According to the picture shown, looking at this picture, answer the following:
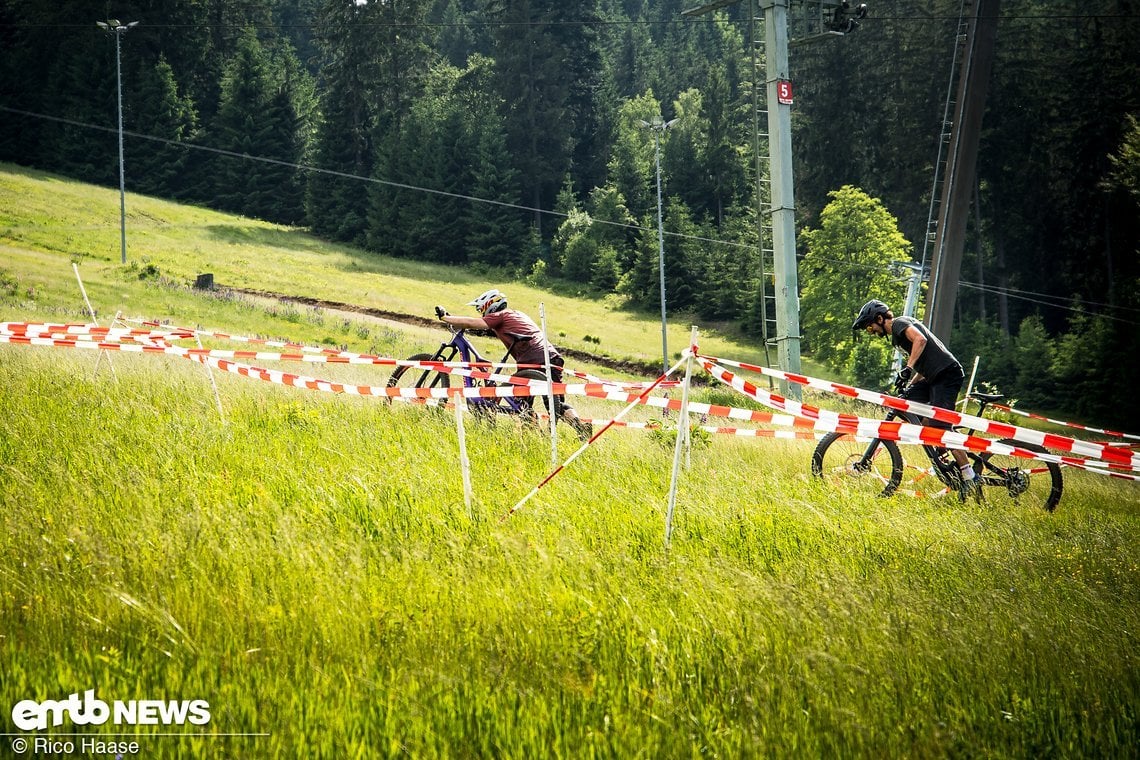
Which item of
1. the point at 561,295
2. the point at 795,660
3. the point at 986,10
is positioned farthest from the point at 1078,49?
the point at 795,660

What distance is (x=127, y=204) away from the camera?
219 feet

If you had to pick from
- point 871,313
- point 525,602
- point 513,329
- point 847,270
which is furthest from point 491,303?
point 847,270

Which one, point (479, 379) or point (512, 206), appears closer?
point (479, 379)

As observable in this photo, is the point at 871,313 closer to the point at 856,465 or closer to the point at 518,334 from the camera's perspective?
the point at 856,465

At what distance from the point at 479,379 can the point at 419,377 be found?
74.1 inches

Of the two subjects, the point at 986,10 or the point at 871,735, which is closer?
the point at 871,735

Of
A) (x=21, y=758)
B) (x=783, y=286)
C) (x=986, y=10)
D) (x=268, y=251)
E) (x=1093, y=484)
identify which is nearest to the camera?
(x=21, y=758)

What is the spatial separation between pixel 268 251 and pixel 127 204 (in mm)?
11967

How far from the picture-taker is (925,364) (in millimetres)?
9891

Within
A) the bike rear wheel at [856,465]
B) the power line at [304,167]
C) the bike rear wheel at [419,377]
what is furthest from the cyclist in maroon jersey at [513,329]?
the power line at [304,167]

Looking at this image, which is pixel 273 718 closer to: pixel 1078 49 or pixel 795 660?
pixel 795 660

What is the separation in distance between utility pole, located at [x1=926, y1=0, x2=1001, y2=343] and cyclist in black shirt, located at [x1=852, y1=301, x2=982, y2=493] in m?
9.81

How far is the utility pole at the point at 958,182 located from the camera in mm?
19750

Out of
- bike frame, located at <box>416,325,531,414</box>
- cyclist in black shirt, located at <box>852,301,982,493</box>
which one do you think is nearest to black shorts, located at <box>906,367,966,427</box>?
cyclist in black shirt, located at <box>852,301,982,493</box>
